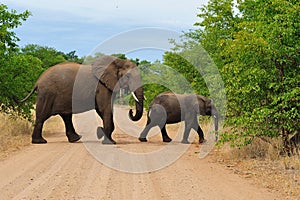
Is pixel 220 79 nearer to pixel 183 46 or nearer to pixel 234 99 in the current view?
pixel 234 99

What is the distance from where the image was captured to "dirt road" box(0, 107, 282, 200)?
25.0 feet

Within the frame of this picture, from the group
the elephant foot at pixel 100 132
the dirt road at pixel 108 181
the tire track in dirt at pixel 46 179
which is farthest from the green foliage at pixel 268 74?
the elephant foot at pixel 100 132

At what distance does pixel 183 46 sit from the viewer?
86.6 ft

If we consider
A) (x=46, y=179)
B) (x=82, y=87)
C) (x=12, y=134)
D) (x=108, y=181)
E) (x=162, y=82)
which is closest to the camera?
(x=108, y=181)

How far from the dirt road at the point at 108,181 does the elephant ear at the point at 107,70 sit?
365cm

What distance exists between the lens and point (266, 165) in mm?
10500

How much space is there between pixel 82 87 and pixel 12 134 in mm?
3672

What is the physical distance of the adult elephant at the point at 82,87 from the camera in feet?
49.3

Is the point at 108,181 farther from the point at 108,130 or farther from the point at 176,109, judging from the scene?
the point at 176,109

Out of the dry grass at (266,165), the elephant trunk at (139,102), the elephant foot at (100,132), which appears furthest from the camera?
the elephant foot at (100,132)

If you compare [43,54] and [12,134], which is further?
[43,54]

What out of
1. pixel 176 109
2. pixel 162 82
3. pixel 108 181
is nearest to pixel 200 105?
pixel 176 109

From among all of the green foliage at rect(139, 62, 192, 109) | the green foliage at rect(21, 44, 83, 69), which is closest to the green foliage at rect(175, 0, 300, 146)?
the green foliage at rect(139, 62, 192, 109)

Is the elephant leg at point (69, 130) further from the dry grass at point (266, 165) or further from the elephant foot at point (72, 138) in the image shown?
the dry grass at point (266, 165)
